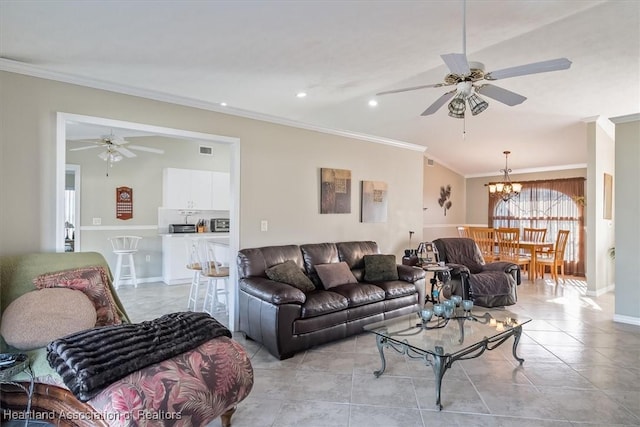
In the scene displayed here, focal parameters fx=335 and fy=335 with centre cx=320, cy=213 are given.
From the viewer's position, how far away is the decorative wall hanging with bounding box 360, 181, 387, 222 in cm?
515

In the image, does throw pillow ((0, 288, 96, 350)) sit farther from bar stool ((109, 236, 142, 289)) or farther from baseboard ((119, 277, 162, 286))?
baseboard ((119, 277, 162, 286))

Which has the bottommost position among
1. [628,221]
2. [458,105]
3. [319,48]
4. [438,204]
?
[628,221]

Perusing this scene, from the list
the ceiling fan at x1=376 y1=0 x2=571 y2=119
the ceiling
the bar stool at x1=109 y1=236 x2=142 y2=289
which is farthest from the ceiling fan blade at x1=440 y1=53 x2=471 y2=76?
the bar stool at x1=109 y1=236 x2=142 y2=289

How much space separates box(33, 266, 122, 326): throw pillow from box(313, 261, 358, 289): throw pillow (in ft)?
6.68

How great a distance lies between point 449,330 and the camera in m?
2.78

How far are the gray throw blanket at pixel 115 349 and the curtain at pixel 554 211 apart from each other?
7.81 meters

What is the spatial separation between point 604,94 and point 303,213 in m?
4.21

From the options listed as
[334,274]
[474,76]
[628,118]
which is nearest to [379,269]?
[334,274]

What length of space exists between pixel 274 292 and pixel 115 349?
4.81 ft

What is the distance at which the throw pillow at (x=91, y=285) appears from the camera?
96.3 inches

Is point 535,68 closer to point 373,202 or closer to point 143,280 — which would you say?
point 373,202

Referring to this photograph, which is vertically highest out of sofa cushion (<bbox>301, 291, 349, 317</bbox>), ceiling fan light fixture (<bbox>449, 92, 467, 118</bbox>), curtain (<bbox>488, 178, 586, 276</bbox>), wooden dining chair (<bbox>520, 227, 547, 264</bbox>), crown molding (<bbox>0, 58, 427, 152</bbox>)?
crown molding (<bbox>0, 58, 427, 152</bbox>)

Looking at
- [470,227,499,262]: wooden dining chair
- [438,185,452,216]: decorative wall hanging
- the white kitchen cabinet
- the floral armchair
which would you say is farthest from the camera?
[438,185,452,216]: decorative wall hanging

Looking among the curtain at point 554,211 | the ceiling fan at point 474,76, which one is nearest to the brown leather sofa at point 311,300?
the ceiling fan at point 474,76
